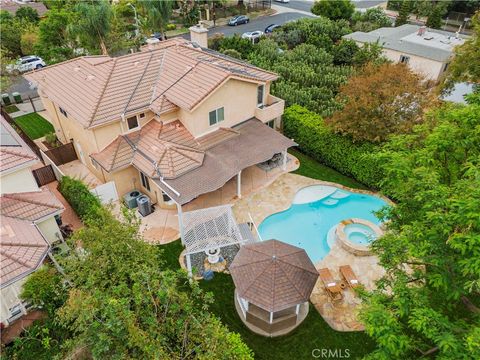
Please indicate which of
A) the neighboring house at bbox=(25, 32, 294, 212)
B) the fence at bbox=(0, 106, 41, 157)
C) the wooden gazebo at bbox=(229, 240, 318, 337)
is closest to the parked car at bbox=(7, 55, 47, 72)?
the fence at bbox=(0, 106, 41, 157)

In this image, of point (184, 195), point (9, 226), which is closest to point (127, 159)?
point (184, 195)

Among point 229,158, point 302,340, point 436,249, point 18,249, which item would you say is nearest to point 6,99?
point 18,249

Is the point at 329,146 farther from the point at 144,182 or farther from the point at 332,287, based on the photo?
the point at 144,182

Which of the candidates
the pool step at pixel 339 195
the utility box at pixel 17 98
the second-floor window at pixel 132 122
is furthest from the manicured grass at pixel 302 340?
the utility box at pixel 17 98

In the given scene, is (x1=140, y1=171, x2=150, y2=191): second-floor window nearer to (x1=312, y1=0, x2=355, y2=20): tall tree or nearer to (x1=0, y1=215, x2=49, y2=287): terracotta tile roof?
(x1=0, y1=215, x2=49, y2=287): terracotta tile roof

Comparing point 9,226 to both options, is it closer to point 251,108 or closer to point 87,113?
point 87,113
